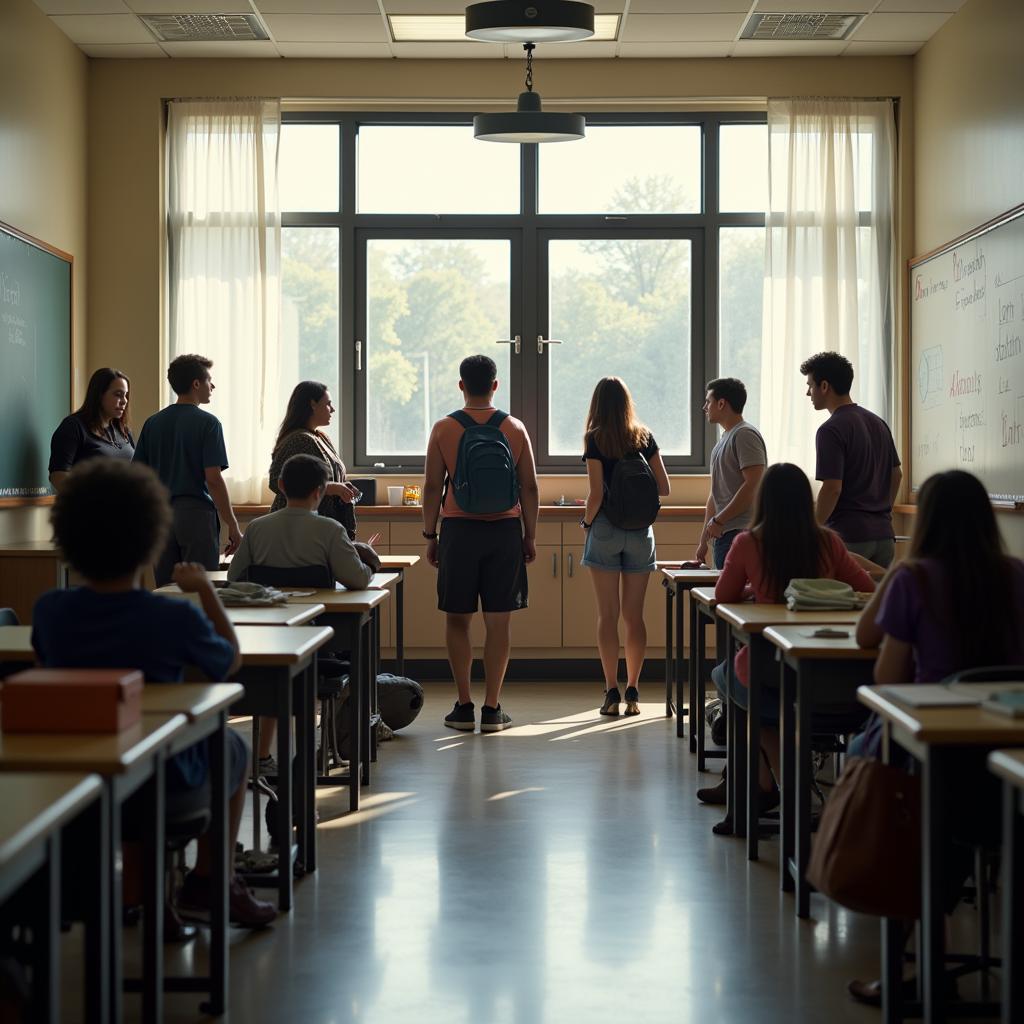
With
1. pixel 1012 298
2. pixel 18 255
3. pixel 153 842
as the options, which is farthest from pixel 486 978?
pixel 18 255

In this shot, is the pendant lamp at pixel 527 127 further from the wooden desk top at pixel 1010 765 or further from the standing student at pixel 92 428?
the wooden desk top at pixel 1010 765

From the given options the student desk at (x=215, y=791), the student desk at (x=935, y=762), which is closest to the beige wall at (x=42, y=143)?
the student desk at (x=215, y=791)

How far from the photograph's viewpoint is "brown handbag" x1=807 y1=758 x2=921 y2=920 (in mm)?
2510

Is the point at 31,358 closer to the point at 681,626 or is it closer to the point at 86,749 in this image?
the point at 681,626

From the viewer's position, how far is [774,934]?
3.30m

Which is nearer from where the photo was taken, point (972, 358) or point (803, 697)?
point (803, 697)

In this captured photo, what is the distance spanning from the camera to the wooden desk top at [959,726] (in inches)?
87.0

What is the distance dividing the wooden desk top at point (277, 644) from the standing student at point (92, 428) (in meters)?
2.70

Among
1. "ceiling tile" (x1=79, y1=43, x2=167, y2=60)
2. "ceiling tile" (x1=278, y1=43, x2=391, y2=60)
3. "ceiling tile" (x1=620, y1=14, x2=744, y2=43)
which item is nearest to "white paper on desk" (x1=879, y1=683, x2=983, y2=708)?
"ceiling tile" (x1=620, y1=14, x2=744, y2=43)

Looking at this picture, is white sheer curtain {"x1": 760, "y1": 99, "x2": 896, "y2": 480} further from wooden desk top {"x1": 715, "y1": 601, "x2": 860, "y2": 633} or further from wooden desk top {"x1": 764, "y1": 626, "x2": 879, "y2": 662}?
wooden desk top {"x1": 764, "y1": 626, "x2": 879, "y2": 662}

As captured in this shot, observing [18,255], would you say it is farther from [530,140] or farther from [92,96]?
[530,140]

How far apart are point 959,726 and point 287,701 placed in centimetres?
162

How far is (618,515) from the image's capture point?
625cm

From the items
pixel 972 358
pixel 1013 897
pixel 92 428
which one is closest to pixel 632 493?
pixel 972 358
